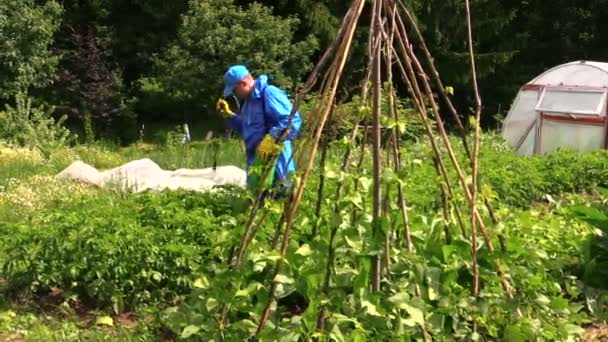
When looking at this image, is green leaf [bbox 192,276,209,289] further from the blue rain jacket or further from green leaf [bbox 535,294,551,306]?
the blue rain jacket

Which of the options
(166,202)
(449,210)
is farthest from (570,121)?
(449,210)

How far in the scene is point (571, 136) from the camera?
1392 centimetres

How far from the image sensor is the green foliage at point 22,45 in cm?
1773

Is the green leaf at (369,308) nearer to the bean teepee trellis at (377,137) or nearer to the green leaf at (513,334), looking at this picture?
the bean teepee trellis at (377,137)

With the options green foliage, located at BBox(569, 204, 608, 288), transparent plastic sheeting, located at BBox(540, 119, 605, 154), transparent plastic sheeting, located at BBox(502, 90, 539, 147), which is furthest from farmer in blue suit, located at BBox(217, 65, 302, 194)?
transparent plastic sheeting, located at BBox(502, 90, 539, 147)

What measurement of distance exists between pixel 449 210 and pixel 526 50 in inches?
881

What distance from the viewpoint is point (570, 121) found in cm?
1388

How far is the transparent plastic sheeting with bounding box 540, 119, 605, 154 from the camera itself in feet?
44.2

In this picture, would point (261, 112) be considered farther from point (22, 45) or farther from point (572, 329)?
point (22, 45)

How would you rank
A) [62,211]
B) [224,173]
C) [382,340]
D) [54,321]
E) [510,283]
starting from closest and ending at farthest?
1. [382,340]
2. [510,283]
3. [54,321]
4. [62,211]
5. [224,173]

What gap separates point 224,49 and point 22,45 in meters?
4.25

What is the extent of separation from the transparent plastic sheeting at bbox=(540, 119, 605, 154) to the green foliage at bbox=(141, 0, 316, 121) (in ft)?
18.5

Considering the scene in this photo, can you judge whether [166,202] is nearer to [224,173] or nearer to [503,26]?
[224,173]

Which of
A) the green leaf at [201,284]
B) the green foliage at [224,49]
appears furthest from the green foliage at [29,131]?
the green leaf at [201,284]
